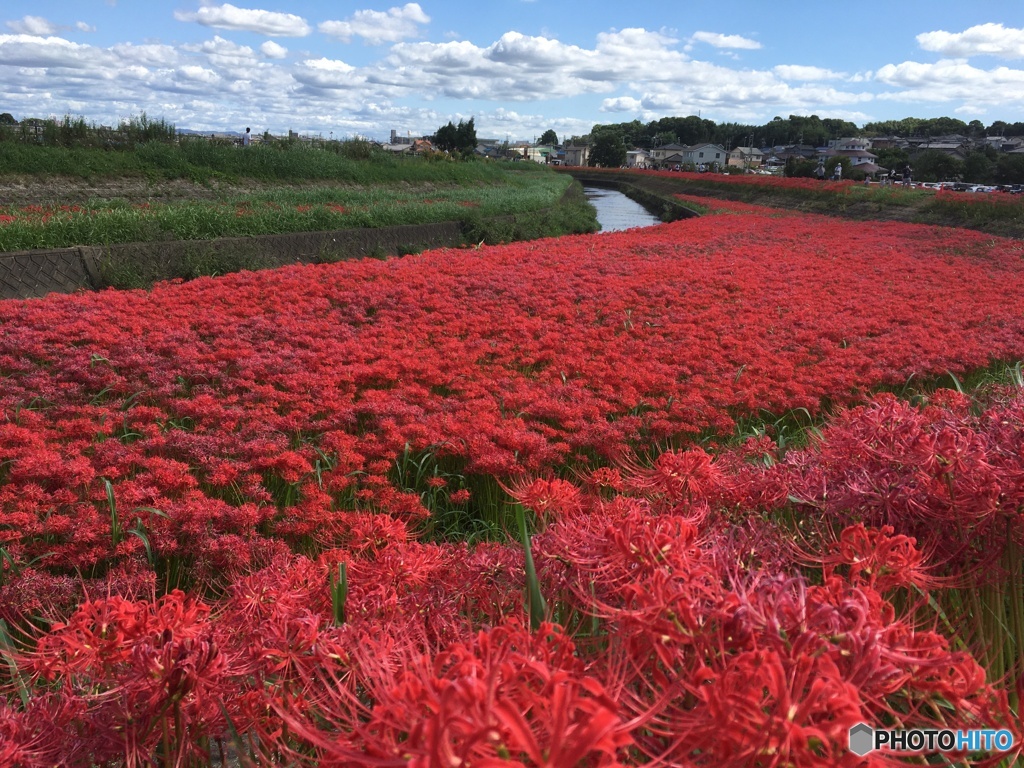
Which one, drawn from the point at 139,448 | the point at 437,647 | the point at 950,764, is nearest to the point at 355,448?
the point at 139,448

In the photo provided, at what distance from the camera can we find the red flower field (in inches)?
37.9

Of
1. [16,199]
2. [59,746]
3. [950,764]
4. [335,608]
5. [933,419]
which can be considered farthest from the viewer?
[16,199]

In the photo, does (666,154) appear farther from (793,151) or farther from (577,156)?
(793,151)

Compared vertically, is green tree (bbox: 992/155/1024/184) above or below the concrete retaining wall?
above

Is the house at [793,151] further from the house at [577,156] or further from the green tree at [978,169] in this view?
the green tree at [978,169]

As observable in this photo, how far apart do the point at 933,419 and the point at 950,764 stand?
1.79 meters

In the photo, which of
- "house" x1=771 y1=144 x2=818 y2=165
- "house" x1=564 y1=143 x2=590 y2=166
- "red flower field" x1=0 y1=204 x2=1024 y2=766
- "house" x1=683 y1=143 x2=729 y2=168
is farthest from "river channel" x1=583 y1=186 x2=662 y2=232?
"house" x1=564 y1=143 x2=590 y2=166

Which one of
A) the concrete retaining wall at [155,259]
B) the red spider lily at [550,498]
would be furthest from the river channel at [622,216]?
the red spider lily at [550,498]

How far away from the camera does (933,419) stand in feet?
8.39

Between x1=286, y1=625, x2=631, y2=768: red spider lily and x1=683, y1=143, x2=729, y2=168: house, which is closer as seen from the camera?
x1=286, y1=625, x2=631, y2=768: red spider lily

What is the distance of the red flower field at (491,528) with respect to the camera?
96 cm

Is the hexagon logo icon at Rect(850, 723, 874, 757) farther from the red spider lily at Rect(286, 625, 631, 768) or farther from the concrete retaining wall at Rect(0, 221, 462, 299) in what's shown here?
the concrete retaining wall at Rect(0, 221, 462, 299)

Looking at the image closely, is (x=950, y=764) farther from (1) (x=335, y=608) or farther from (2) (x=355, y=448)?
(2) (x=355, y=448)

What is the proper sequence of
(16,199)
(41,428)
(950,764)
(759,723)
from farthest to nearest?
(16,199) < (41,428) < (950,764) < (759,723)
